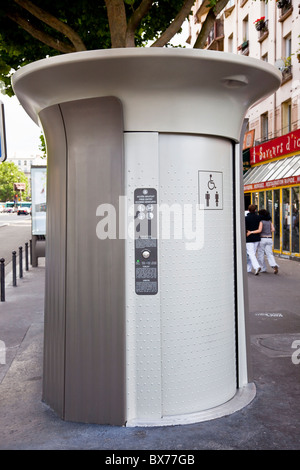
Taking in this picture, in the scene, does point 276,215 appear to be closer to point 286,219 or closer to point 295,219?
point 286,219

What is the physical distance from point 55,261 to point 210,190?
4.71ft

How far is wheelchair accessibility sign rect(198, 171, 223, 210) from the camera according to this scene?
13.9ft

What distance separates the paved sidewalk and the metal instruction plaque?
42.7 inches

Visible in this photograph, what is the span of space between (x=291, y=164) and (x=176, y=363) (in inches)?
553

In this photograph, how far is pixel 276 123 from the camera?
21891 millimetres

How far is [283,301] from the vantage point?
952 centimetres

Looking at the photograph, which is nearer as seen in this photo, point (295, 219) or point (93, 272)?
point (93, 272)

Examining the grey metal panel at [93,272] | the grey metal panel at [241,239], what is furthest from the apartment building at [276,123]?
the grey metal panel at [93,272]

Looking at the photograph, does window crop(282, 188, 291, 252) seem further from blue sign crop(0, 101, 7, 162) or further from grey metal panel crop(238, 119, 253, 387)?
blue sign crop(0, 101, 7, 162)

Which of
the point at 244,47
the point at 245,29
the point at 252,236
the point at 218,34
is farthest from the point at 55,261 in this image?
the point at 218,34

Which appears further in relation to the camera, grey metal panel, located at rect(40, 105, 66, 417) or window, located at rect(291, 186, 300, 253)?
window, located at rect(291, 186, 300, 253)

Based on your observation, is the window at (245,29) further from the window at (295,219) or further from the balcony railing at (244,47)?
the window at (295,219)

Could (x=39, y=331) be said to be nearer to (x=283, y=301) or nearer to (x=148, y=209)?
(x=148, y=209)

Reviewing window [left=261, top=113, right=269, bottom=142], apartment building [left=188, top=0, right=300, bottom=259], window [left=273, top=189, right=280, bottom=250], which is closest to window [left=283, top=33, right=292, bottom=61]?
apartment building [left=188, top=0, right=300, bottom=259]
